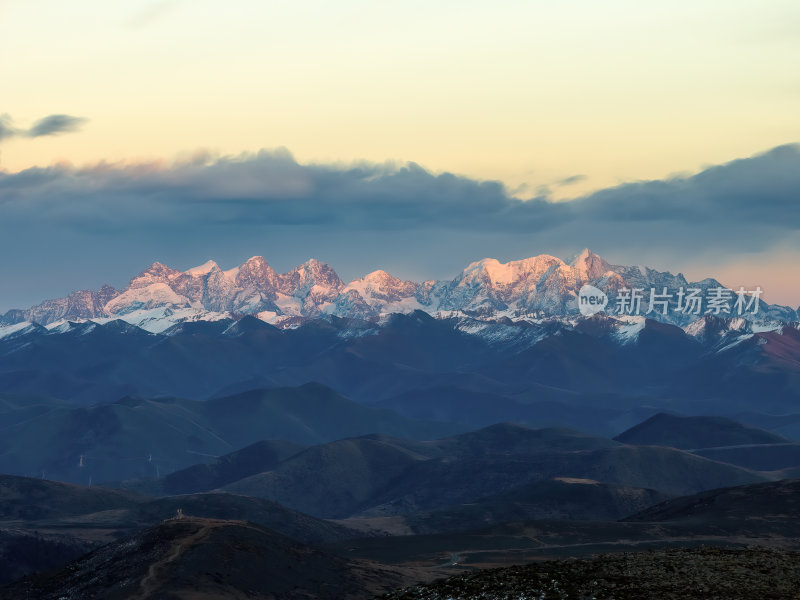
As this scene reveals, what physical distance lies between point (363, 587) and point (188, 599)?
991 inches

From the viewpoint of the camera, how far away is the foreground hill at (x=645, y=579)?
7638 centimetres

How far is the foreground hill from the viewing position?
76375 millimetres

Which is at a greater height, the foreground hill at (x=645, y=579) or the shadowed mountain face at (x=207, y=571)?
the foreground hill at (x=645, y=579)

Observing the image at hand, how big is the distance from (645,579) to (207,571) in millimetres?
64378

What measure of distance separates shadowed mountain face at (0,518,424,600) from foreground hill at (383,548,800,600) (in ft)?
143

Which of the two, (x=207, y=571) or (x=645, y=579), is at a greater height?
(x=645, y=579)

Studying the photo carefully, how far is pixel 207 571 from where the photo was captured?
13025 cm

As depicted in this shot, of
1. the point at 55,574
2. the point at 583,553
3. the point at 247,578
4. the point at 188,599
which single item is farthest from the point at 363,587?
the point at 583,553

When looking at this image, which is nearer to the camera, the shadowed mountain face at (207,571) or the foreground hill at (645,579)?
the foreground hill at (645,579)

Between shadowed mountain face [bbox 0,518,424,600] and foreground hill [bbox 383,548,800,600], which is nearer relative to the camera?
foreground hill [bbox 383,548,800,600]

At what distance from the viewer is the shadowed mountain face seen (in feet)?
416

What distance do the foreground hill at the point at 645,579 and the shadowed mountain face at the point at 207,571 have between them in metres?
43.7

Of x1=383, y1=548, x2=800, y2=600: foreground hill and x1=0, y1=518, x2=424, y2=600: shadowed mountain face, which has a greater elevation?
x1=383, y1=548, x2=800, y2=600: foreground hill

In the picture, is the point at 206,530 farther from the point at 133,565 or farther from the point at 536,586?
the point at 536,586
